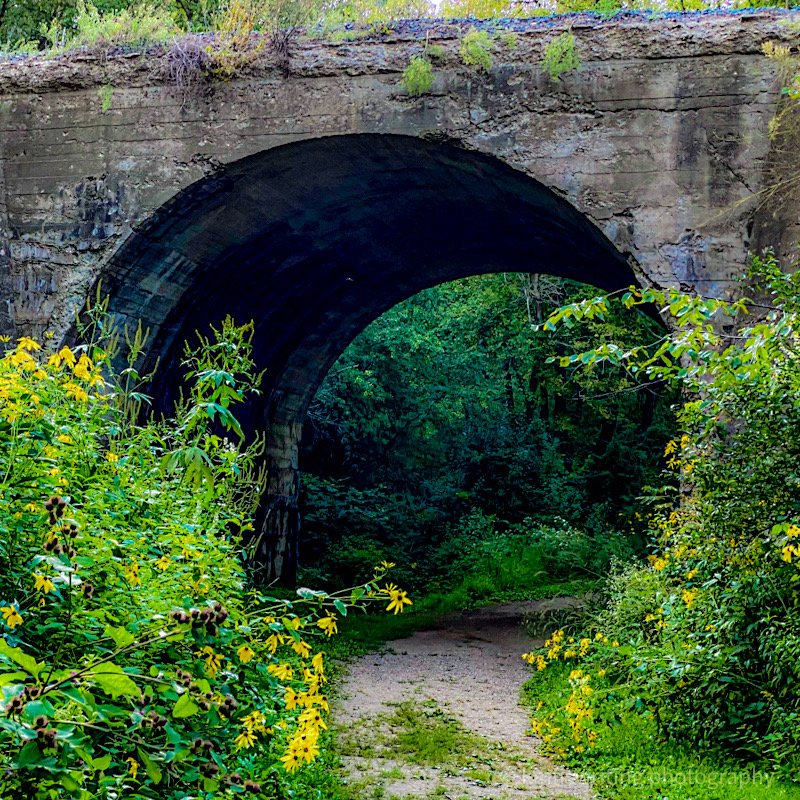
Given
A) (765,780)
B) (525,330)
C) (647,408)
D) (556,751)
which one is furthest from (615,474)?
(765,780)

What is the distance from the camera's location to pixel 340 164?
814 cm

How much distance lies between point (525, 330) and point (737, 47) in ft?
38.7

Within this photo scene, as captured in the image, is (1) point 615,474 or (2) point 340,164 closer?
(2) point 340,164

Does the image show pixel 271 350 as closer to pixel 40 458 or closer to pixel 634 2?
pixel 634 2

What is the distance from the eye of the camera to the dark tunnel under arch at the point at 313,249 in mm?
8055

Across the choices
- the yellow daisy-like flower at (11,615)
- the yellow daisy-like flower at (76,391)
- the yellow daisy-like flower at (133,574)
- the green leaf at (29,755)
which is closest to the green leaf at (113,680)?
the green leaf at (29,755)

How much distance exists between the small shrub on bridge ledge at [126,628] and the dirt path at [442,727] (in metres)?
1.12

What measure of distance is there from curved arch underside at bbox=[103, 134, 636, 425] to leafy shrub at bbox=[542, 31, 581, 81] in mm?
842

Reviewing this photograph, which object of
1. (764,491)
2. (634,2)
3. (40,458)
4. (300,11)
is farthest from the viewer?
(634,2)

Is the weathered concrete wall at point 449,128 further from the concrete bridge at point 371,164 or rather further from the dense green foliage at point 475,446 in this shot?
Result: the dense green foliage at point 475,446

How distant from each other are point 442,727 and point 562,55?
16.9ft

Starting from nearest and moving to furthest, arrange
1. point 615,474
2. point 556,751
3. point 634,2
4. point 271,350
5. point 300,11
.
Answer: point 556,751 < point 300,11 < point 634,2 < point 271,350 < point 615,474

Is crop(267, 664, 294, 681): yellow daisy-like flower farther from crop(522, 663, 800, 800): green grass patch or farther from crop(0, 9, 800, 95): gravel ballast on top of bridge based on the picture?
crop(0, 9, 800, 95): gravel ballast on top of bridge

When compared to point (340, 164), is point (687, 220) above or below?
below
